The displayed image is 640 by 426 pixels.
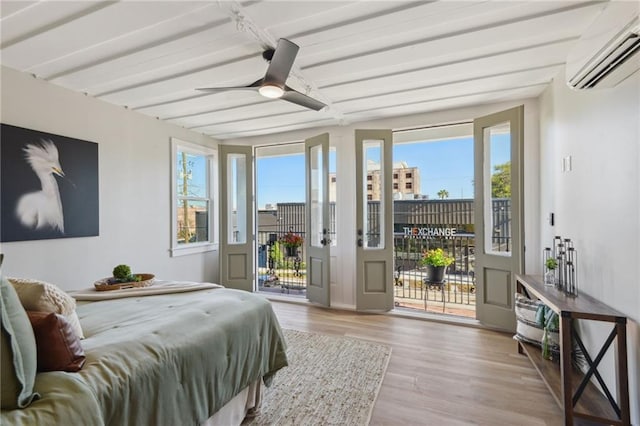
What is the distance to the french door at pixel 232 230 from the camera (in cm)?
476

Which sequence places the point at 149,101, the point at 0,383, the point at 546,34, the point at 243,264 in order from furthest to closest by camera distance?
the point at 243,264, the point at 149,101, the point at 546,34, the point at 0,383

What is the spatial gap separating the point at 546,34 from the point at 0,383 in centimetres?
330

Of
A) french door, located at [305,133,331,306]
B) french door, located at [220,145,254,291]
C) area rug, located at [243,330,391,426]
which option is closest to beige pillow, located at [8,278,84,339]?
area rug, located at [243,330,391,426]

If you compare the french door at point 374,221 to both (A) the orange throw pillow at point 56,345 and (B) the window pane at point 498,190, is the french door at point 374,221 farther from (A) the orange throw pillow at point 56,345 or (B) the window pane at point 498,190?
(A) the orange throw pillow at point 56,345

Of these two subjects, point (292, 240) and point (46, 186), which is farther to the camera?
point (292, 240)

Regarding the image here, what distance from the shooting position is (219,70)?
2.62 m

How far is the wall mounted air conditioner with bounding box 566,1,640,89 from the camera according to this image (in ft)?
4.64

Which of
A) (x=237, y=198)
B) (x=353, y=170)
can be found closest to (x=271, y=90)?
(x=353, y=170)

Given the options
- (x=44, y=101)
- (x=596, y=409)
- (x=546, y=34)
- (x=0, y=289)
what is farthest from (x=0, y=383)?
(x=546, y=34)

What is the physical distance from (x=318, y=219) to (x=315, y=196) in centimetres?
34

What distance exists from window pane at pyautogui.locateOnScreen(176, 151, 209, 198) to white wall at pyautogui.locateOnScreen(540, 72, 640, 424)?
176 inches

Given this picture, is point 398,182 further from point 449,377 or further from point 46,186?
point 46,186

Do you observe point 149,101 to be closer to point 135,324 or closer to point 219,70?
point 219,70

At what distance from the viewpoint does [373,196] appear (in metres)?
4.03
